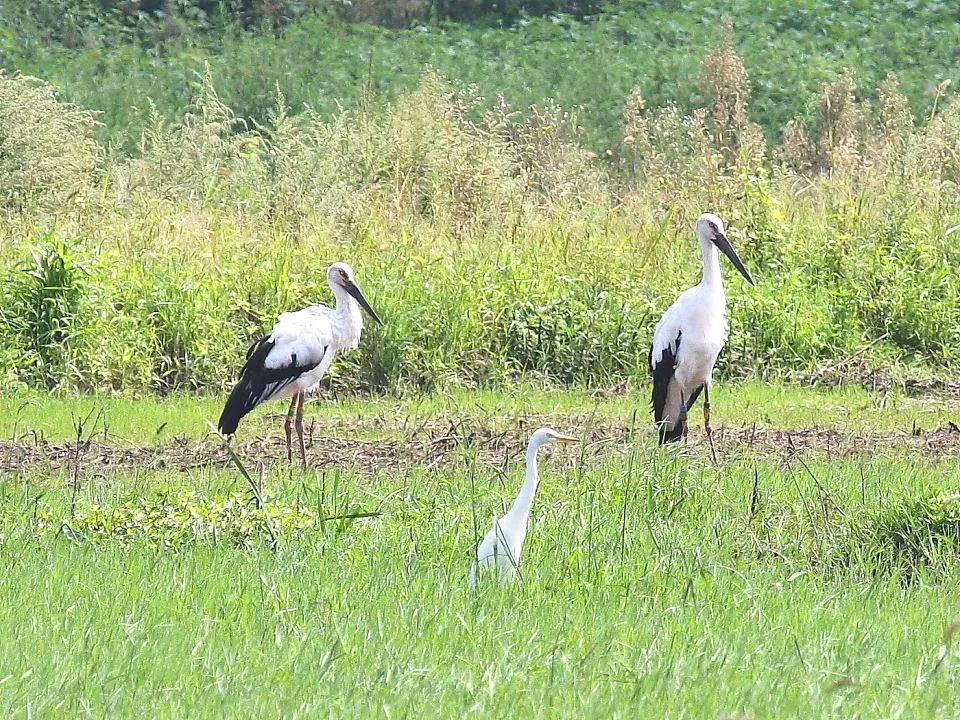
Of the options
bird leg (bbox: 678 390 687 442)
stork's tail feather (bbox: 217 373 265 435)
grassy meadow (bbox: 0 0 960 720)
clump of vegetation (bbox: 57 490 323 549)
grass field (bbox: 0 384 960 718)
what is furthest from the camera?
bird leg (bbox: 678 390 687 442)

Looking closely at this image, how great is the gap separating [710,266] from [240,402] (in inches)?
120

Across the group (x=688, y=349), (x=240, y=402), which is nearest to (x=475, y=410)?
(x=688, y=349)

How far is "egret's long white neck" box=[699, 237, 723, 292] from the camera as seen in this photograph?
1009 centimetres

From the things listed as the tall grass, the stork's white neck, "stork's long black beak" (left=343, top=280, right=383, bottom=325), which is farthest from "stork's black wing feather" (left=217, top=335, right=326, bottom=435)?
the tall grass

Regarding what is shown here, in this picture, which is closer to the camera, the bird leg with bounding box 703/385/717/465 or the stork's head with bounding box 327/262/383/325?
the bird leg with bounding box 703/385/717/465

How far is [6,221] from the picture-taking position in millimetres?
13891

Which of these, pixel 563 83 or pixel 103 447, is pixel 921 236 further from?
pixel 563 83

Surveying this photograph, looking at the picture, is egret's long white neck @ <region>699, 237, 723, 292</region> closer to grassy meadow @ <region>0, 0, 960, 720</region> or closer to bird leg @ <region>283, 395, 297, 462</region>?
grassy meadow @ <region>0, 0, 960, 720</region>

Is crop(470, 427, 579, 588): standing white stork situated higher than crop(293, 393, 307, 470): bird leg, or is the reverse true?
crop(470, 427, 579, 588): standing white stork

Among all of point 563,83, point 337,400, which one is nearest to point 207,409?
point 337,400

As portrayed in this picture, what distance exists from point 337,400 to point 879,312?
4.46m

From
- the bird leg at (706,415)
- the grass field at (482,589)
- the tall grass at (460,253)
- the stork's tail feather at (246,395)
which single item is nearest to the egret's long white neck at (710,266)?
the bird leg at (706,415)

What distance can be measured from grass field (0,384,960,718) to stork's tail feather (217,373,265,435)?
0.23 metres

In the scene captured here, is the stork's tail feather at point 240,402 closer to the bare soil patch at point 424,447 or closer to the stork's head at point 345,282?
the bare soil patch at point 424,447
